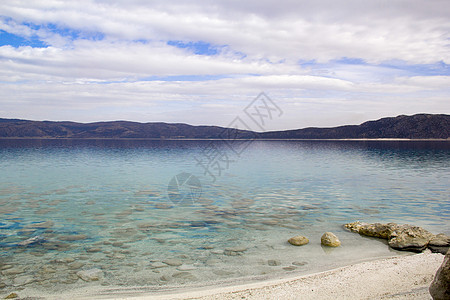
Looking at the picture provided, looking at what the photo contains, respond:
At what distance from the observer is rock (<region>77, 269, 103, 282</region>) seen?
31.9 ft

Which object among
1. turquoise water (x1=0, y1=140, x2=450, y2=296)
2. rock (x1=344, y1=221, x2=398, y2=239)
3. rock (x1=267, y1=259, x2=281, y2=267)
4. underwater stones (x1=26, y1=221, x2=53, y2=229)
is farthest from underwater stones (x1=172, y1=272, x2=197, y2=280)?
underwater stones (x1=26, y1=221, x2=53, y2=229)

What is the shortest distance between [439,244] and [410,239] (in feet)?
2.95

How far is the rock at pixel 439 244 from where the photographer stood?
37.4 ft

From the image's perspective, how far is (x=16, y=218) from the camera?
16.8 metres

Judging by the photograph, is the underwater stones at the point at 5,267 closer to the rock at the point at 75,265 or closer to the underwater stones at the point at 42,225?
the rock at the point at 75,265

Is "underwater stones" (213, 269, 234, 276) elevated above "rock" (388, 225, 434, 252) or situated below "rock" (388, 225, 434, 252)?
below

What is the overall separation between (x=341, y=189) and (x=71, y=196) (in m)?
20.9

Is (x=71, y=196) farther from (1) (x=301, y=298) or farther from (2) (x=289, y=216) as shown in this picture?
(1) (x=301, y=298)

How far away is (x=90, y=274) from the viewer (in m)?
10.0

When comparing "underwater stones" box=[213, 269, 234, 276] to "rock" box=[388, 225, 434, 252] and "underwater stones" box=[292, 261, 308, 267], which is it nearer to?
"underwater stones" box=[292, 261, 308, 267]

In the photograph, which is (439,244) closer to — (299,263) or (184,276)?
(299,263)

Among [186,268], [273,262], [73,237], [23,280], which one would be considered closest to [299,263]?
[273,262]

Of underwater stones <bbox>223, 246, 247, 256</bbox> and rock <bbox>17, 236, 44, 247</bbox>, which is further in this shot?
rock <bbox>17, 236, 44, 247</bbox>

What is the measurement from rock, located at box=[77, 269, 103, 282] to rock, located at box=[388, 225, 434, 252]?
1023 centimetres
